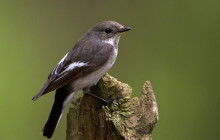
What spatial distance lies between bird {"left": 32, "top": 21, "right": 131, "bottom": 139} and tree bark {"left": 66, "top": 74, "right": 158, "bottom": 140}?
0.20 meters

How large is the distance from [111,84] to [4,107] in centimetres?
245

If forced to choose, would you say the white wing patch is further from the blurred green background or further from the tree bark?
the blurred green background

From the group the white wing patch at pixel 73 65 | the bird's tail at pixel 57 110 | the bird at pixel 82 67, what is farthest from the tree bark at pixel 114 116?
the white wing patch at pixel 73 65

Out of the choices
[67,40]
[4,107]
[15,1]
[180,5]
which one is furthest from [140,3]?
[4,107]

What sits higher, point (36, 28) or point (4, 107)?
point (36, 28)

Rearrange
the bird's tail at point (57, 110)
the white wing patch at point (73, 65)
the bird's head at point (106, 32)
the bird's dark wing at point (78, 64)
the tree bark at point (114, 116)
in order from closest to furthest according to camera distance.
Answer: the tree bark at point (114, 116), the bird's tail at point (57, 110), the bird's dark wing at point (78, 64), the white wing patch at point (73, 65), the bird's head at point (106, 32)

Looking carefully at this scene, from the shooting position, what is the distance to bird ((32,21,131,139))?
6.07m

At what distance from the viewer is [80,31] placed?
8.93 metres

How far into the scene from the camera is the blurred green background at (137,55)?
775 centimetres

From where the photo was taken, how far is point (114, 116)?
5.29 meters

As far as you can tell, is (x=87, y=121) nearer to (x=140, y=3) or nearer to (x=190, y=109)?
(x=190, y=109)

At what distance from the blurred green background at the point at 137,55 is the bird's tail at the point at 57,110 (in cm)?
167

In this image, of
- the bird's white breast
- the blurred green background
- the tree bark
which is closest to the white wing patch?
the bird's white breast

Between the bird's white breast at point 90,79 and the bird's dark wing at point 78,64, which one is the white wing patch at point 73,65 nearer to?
the bird's dark wing at point 78,64
